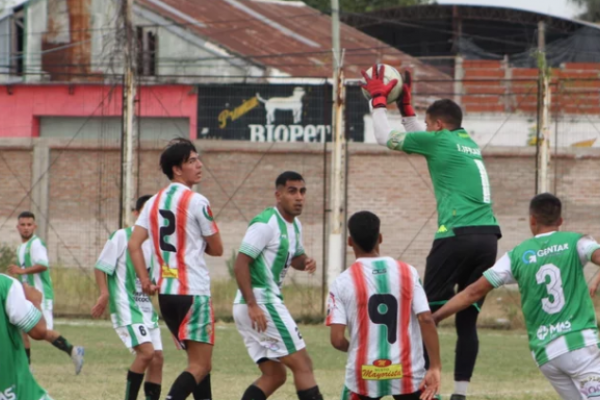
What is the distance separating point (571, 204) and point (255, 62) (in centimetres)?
1385

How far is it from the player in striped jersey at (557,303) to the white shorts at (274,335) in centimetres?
156

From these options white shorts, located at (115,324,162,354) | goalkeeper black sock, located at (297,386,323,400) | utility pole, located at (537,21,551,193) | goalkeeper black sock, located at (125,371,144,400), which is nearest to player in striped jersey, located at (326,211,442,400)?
goalkeeper black sock, located at (297,386,323,400)

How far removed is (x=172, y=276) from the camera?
27.2ft

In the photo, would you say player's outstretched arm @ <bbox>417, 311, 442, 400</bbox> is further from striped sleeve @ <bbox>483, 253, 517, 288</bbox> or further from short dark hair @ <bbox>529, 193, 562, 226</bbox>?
short dark hair @ <bbox>529, 193, 562, 226</bbox>

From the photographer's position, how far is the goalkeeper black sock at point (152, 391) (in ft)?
30.7

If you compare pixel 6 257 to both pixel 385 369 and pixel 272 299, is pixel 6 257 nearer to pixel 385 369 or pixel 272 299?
pixel 272 299

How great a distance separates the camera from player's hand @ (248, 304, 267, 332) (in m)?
8.10

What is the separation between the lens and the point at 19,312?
5.78m

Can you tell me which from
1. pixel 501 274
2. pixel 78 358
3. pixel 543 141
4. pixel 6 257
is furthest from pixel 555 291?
pixel 6 257

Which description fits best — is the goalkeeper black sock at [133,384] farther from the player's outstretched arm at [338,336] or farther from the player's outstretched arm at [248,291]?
the player's outstretched arm at [338,336]

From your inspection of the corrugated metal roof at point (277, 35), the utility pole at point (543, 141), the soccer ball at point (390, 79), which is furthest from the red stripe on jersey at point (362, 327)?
the corrugated metal roof at point (277, 35)

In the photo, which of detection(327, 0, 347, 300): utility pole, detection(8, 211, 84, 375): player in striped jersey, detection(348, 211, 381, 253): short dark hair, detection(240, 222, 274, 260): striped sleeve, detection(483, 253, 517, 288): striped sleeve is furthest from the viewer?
detection(327, 0, 347, 300): utility pole

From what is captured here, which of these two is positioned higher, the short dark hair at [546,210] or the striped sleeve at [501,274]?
the short dark hair at [546,210]

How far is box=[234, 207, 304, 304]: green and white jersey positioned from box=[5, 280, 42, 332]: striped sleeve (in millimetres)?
2606
